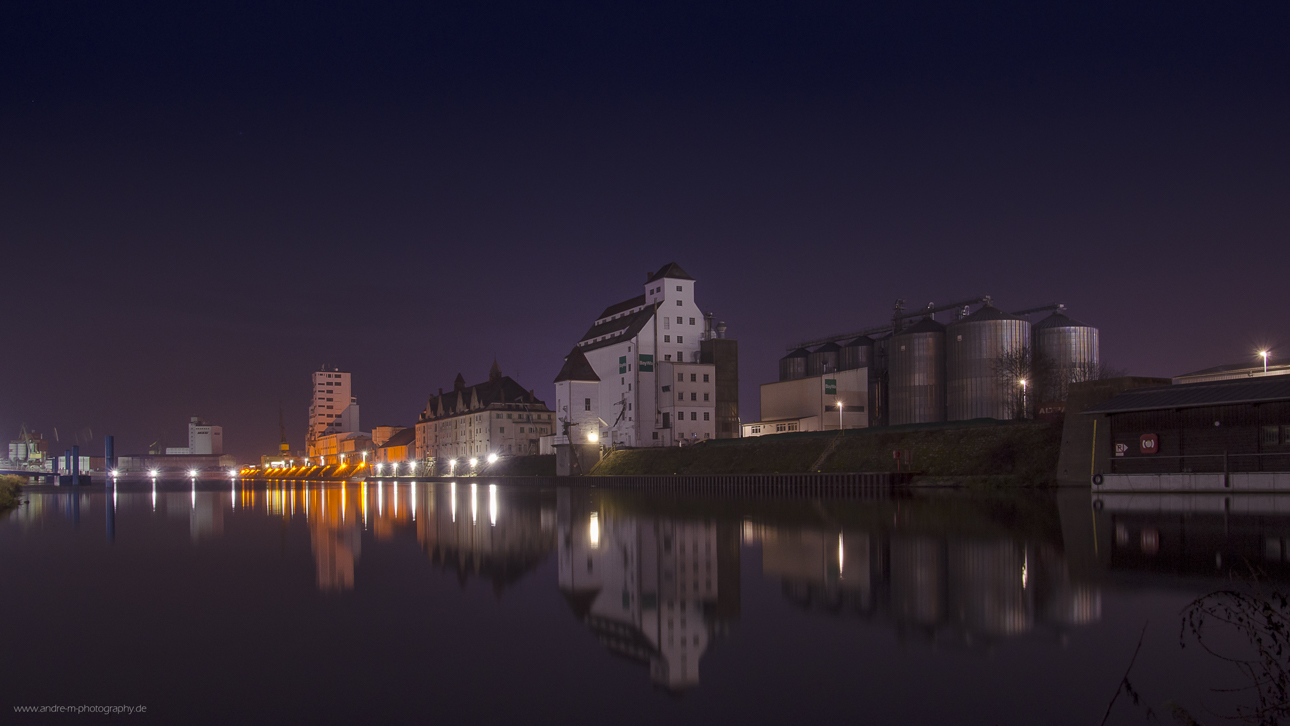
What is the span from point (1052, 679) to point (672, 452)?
69.8 metres

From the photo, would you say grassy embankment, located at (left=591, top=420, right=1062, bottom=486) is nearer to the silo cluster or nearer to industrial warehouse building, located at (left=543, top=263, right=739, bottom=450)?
industrial warehouse building, located at (left=543, top=263, right=739, bottom=450)

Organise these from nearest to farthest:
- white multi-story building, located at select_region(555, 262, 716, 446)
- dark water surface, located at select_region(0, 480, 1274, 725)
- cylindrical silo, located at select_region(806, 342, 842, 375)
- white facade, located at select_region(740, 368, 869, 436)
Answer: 1. dark water surface, located at select_region(0, 480, 1274, 725)
2. white facade, located at select_region(740, 368, 869, 436)
3. white multi-story building, located at select_region(555, 262, 716, 446)
4. cylindrical silo, located at select_region(806, 342, 842, 375)

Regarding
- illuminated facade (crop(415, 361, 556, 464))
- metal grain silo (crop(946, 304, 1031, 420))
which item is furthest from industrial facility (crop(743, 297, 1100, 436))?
illuminated facade (crop(415, 361, 556, 464))

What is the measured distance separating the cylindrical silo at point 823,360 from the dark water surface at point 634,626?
2880 inches

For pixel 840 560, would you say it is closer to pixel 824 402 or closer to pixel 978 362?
pixel 978 362

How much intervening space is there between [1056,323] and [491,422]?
265 feet

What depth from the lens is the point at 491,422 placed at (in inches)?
5133

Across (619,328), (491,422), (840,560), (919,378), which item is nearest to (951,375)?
(919,378)

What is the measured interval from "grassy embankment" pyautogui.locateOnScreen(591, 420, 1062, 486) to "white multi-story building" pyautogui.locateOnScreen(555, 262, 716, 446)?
5908 mm

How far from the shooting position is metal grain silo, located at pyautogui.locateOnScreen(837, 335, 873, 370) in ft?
302

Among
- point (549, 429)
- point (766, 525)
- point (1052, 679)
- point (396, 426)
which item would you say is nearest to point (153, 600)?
point (1052, 679)

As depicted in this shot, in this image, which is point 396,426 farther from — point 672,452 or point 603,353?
point 672,452

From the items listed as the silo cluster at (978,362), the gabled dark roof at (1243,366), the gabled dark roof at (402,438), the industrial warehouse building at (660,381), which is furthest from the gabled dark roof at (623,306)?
the gabled dark roof at (402,438)

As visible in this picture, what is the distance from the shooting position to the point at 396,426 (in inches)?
7805
